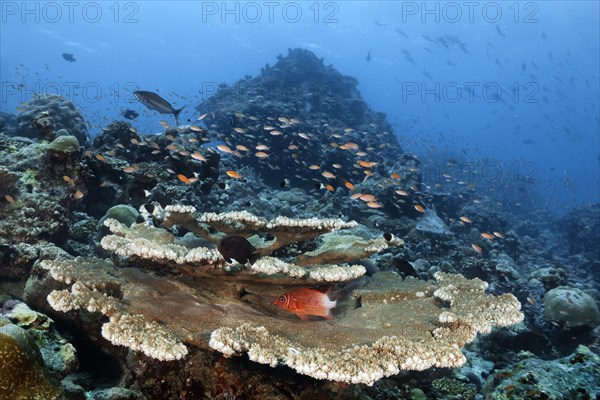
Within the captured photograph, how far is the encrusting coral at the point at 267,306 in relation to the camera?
2.67 meters

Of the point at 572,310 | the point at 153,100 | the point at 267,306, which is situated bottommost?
the point at 572,310

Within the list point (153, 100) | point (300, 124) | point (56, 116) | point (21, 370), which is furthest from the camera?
point (300, 124)

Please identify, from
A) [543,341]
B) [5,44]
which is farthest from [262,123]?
[5,44]

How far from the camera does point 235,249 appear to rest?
11.2 ft

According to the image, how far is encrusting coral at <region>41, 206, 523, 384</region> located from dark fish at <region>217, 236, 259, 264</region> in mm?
81

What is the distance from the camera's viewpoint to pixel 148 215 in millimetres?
5562

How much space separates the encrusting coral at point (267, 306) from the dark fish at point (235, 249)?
0.08 metres

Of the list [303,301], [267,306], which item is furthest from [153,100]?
[303,301]

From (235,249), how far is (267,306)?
0.91 meters

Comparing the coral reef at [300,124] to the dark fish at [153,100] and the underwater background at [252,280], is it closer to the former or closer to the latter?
the underwater background at [252,280]

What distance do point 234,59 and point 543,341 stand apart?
310 feet

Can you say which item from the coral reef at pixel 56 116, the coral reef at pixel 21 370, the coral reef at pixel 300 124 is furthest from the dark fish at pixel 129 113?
the coral reef at pixel 21 370

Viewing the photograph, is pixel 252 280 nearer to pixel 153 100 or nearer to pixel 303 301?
pixel 303 301

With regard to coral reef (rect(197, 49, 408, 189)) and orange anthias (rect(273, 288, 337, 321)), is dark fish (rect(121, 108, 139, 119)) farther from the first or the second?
orange anthias (rect(273, 288, 337, 321))
